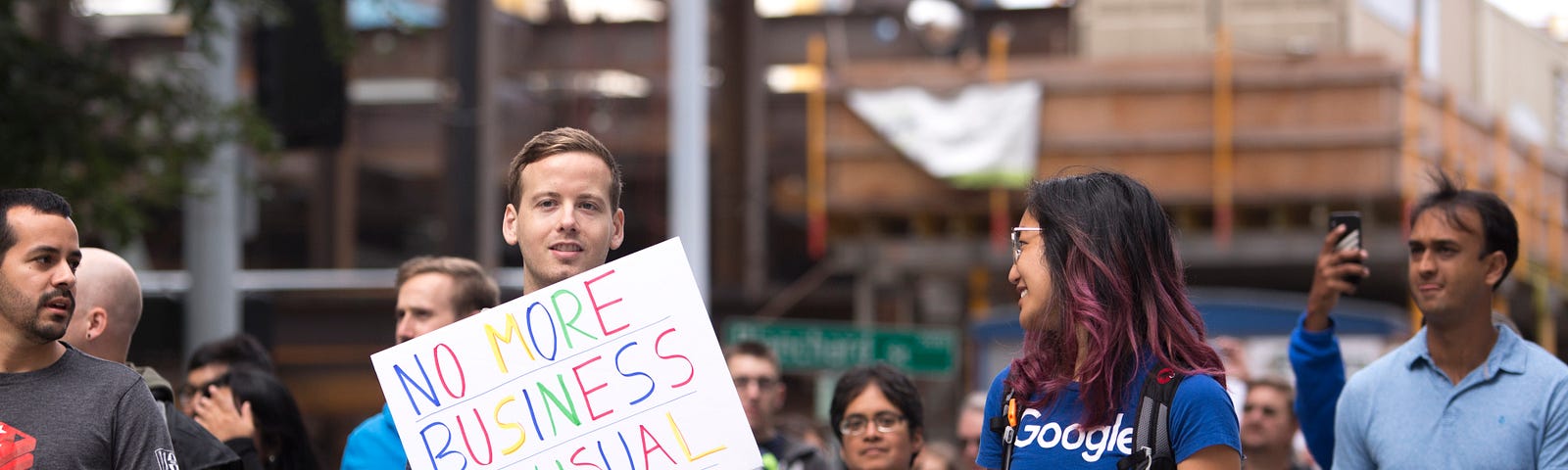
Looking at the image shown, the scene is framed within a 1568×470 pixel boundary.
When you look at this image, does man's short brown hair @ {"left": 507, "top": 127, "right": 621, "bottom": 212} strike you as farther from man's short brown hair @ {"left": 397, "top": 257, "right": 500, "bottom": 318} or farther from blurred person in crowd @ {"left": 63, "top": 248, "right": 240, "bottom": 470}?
man's short brown hair @ {"left": 397, "top": 257, "right": 500, "bottom": 318}

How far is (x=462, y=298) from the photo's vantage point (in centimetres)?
540

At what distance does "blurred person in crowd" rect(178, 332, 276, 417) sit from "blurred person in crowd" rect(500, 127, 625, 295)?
232cm

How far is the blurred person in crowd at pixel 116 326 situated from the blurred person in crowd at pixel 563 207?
1262 millimetres

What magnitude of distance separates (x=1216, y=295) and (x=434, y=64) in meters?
10.3

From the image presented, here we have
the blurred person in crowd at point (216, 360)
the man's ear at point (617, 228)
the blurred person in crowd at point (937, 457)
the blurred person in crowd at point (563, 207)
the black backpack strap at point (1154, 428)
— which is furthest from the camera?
the blurred person in crowd at point (937, 457)

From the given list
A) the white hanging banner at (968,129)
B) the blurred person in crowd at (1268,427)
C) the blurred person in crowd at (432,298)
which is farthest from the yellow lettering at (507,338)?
the white hanging banner at (968,129)

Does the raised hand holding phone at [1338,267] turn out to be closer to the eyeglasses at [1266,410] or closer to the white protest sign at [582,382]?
the eyeglasses at [1266,410]

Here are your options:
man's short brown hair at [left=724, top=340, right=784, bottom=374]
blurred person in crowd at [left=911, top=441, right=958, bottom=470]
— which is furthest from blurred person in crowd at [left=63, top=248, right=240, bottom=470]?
blurred person in crowd at [left=911, top=441, right=958, bottom=470]

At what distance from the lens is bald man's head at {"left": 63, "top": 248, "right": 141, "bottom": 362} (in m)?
4.82

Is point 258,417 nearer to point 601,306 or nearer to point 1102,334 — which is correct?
point 601,306

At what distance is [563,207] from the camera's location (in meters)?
3.89

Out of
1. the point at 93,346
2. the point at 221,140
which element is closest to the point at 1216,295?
the point at 221,140

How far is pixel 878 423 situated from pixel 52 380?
280 cm

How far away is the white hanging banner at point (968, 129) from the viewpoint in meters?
13.9
